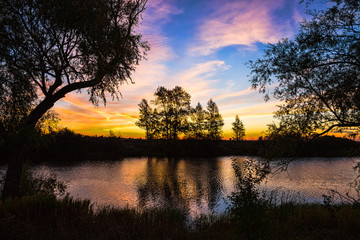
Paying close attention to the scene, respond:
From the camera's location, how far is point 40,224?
8133mm

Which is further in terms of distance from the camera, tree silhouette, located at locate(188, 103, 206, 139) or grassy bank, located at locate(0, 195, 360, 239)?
tree silhouette, located at locate(188, 103, 206, 139)

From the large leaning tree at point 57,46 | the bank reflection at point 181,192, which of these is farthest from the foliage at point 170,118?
the large leaning tree at point 57,46

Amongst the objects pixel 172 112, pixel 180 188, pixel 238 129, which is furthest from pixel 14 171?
pixel 238 129

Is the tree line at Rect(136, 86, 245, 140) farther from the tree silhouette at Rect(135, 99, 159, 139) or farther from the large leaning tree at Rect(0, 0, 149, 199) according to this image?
the large leaning tree at Rect(0, 0, 149, 199)

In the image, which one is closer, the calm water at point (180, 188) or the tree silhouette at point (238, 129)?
the calm water at point (180, 188)

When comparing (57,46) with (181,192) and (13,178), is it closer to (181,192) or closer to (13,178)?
(13,178)

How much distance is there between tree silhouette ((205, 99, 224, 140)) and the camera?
6825cm

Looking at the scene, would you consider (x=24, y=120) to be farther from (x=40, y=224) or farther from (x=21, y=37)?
(x=40, y=224)

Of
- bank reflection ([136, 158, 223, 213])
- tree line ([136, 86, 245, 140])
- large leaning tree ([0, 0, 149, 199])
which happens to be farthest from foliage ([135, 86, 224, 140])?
large leaning tree ([0, 0, 149, 199])

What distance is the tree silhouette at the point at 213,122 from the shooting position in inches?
2687

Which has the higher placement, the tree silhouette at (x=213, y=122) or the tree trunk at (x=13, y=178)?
the tree silhouette at (x=213, y=122)

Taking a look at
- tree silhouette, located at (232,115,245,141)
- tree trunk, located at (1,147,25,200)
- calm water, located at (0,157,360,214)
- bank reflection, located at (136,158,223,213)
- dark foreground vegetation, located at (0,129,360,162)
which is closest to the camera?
tree trunk, located at (1,147,25,200)

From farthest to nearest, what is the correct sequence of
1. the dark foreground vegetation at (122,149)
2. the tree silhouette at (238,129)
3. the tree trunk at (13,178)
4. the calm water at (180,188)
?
1. the tree silhouette at (238,129)
2. the dark foreground vegetation at (122,149)
3. the calm water at (180,188)
4. the tree trunk at (13,178)

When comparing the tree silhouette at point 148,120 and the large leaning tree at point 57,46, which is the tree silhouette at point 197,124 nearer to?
the tree silhouette at point 148,120
